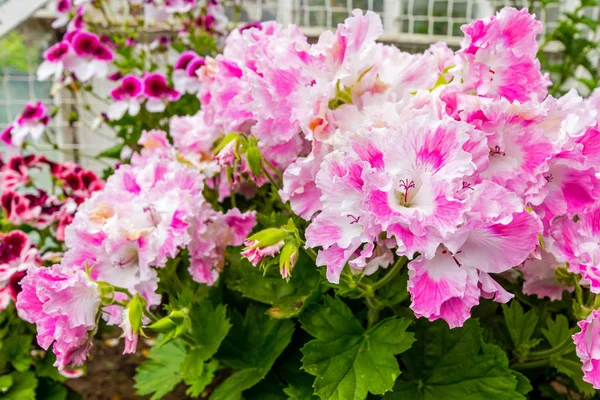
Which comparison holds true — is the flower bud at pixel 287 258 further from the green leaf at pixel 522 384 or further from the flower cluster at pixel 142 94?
the flower cluster at pixel 142 94

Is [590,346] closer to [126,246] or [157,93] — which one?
[126,246]

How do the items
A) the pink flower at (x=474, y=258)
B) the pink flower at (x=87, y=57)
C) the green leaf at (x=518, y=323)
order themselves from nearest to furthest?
the pink flower at (x=474, y=258) → the green leaf at (x=518, y=323) → the pink flower at (x=87, y=57)

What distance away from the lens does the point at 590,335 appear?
528 millimetres

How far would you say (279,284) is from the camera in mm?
710

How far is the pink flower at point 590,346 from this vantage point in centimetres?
52

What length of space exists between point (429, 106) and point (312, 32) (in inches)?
68.3

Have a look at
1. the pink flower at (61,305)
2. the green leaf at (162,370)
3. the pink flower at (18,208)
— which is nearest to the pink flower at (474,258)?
the pink flower at (61,305)

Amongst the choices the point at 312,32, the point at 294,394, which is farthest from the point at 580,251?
the point at 312,32

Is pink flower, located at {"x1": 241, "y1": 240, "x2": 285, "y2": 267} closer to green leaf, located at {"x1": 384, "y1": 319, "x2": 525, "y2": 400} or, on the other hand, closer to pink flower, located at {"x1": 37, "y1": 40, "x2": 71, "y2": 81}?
green leaf, located at {"x1": 384, "y1": 319, "x2": 525, "y2": 400}

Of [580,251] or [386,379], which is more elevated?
[580,251]

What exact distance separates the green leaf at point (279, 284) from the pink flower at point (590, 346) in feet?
0.93

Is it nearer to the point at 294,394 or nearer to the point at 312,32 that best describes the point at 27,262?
the point at 294,394

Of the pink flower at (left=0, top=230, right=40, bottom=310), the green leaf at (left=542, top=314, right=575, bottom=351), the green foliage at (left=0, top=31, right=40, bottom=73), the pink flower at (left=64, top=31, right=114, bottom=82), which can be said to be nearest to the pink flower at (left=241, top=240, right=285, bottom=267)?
the green leaf at (left=542, top=314, right=575, bottom=351)

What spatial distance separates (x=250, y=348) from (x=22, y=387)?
16.1 inches
